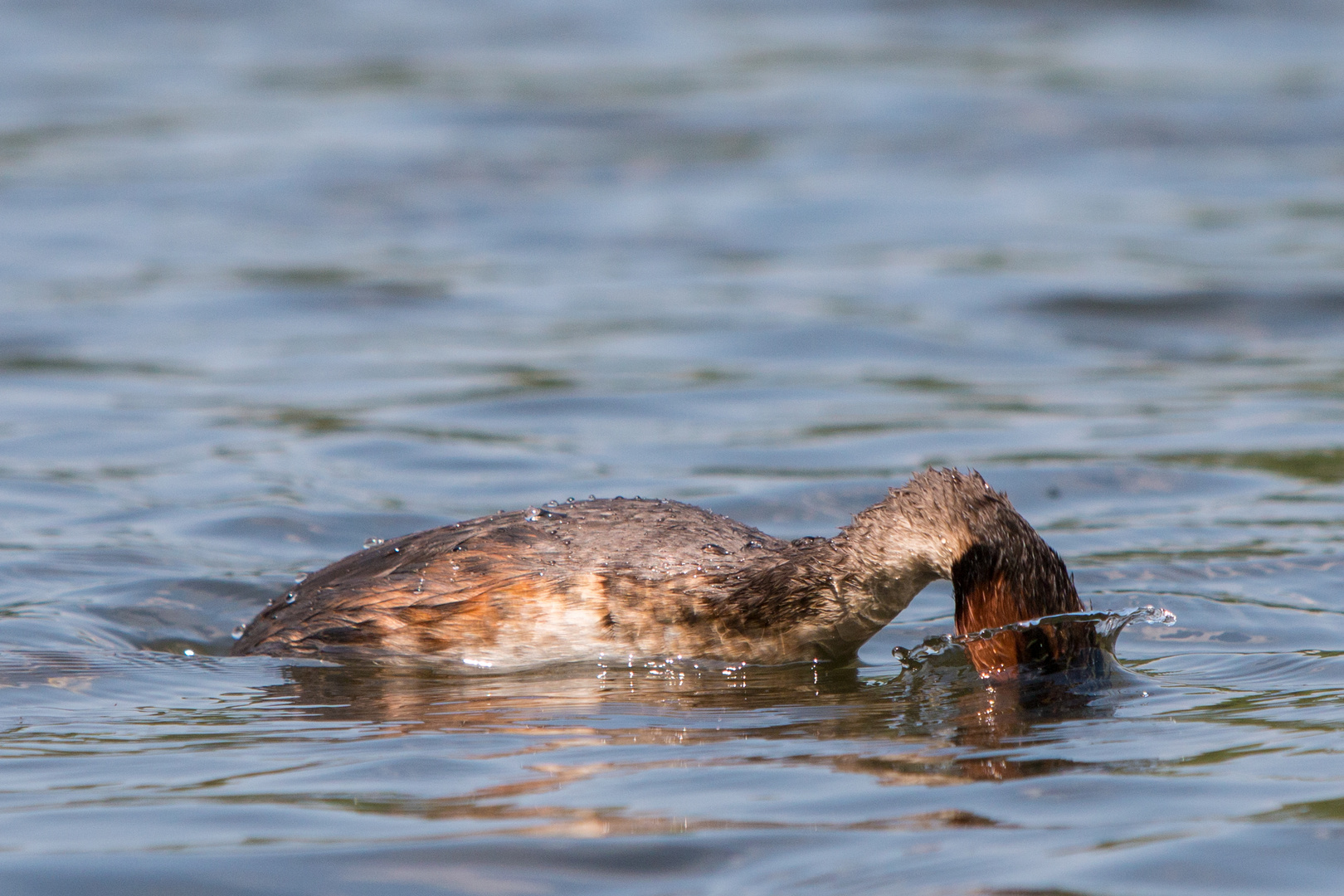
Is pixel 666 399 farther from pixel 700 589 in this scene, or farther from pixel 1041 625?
pixel 1041 625

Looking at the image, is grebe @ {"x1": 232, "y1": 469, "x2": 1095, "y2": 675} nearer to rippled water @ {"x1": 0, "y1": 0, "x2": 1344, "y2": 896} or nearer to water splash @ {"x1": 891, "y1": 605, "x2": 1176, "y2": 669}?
water splash @ {"x1": 891, "y1": 605, "x2": 1176, "y2": 669}

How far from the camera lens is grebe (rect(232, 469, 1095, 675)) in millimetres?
6262

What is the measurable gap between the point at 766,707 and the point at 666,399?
6.07m

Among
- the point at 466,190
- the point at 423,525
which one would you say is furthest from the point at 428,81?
the point at 423,525

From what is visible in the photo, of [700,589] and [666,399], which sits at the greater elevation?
[666,399]

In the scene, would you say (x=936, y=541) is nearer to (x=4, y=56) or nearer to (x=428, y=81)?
(x=428, y=81)

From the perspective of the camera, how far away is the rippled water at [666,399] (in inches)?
191

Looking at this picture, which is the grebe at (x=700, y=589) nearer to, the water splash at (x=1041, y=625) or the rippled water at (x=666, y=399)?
the water splash at (x=1041, y=625)

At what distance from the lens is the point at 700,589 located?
21.5 ft

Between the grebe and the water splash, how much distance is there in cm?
3

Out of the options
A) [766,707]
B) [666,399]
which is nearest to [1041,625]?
[766,707]

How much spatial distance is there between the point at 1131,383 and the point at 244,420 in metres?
5.84

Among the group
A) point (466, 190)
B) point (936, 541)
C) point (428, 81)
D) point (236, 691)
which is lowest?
point (236, 691)

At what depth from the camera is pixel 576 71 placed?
80.5 feet
